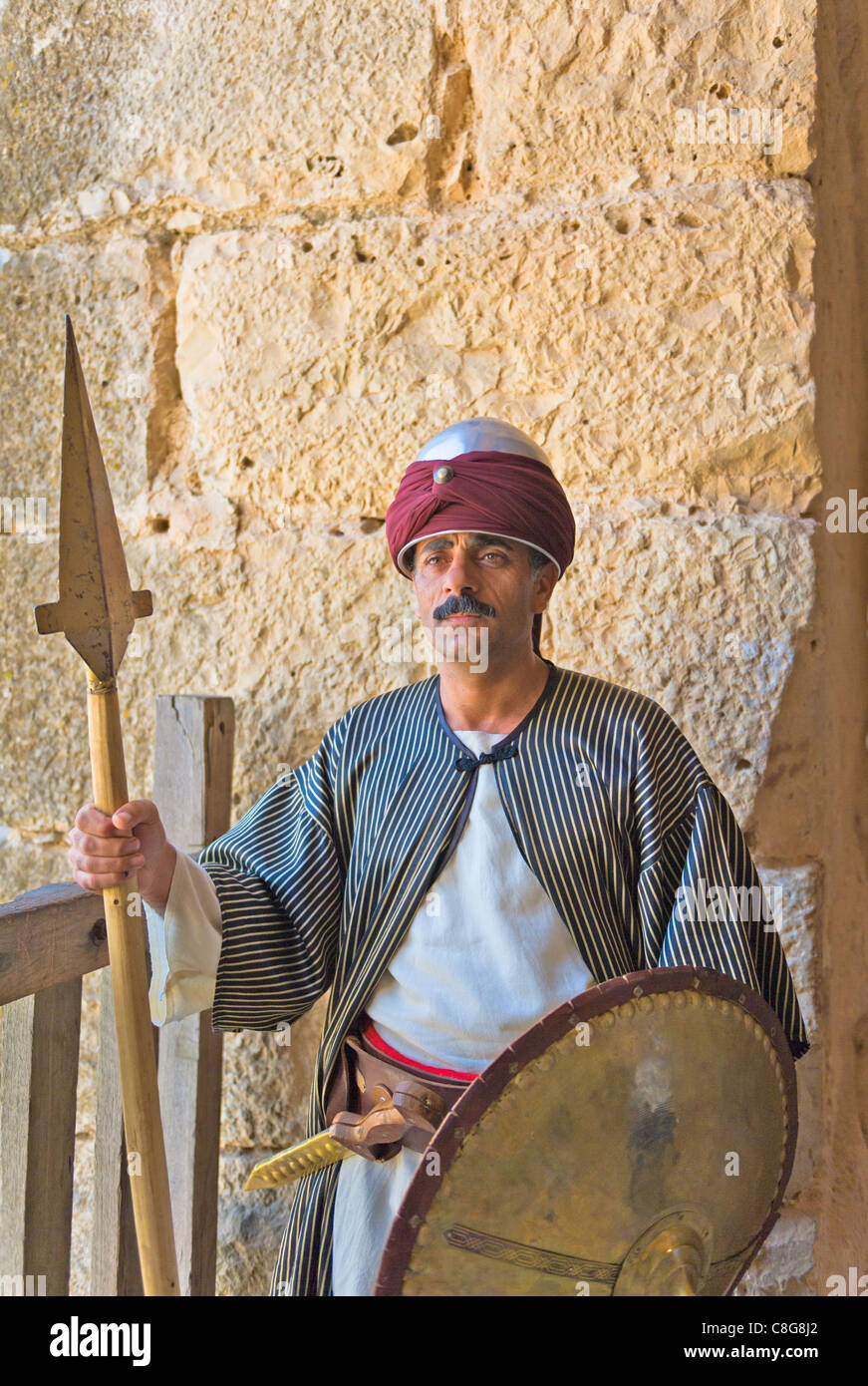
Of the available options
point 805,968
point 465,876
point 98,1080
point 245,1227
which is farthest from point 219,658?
point 805,968

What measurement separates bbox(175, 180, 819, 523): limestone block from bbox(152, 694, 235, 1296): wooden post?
545mm

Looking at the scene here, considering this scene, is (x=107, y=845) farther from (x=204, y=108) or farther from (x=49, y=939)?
(x=204, y=108)

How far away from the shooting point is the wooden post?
241 centimetres

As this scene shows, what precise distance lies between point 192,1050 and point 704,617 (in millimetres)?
1319

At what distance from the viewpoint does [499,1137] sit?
4.84 ft

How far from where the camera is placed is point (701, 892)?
1.79 metres

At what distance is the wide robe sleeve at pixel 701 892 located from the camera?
1.77 meters

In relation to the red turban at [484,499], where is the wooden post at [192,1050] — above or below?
below

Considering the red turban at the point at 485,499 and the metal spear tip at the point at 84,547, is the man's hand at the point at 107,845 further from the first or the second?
the red turban at the point at 485,499

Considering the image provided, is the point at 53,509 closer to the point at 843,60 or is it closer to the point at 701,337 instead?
the point at 701,337

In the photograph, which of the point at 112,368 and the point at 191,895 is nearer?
the point at 191,895

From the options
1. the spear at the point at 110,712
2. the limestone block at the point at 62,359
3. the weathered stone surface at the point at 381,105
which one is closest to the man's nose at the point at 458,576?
the spear at the point at 110,712
